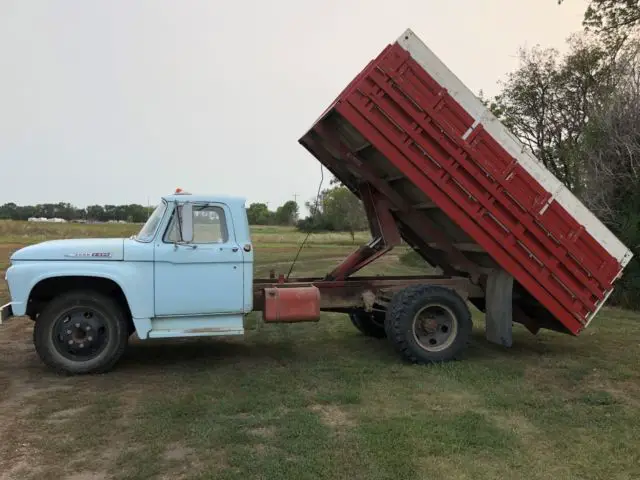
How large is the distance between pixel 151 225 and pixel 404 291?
128 inches

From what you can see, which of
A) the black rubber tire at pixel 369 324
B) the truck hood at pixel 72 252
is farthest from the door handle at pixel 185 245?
the black rubber tire at pixel 369 324

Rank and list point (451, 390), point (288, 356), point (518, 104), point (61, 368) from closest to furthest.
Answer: point (451, 390) < point (61, 368) < point (288, 356) < point (518, 104)

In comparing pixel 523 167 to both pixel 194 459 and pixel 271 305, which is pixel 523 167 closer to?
pixel 271 305

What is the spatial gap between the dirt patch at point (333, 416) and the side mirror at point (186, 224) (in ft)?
8.17

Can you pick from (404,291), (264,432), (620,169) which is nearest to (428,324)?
(404,291)

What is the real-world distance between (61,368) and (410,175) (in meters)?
4.55

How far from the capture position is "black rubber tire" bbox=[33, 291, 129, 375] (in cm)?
649

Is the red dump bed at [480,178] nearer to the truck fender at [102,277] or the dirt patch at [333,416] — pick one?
the dirt patch at [333,416]

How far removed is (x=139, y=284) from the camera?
Result: 6.59 m

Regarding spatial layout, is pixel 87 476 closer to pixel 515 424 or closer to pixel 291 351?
pixel 515 424

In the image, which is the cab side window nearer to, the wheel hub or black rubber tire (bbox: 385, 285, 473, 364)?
the wheel hub

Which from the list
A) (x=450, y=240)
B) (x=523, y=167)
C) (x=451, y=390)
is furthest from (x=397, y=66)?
(x=451, y=390)

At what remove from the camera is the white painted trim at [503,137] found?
22.0 ft

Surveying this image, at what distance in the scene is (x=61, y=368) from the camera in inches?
257
